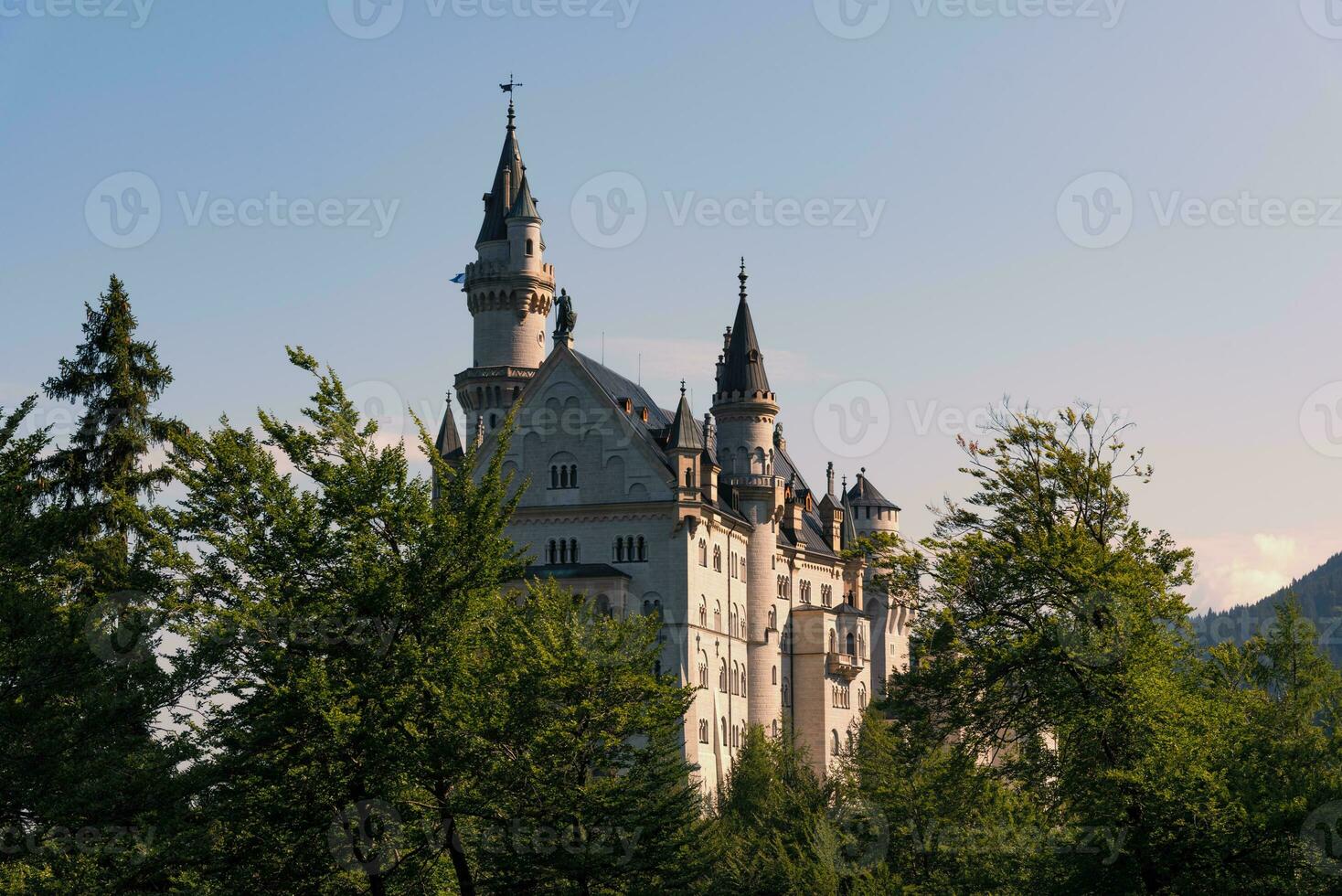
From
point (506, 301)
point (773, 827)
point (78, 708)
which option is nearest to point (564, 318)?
point (506, 301)

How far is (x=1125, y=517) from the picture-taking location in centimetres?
3906

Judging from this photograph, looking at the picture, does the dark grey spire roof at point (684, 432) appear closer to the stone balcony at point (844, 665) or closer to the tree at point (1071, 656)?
the stone balcony at point (844, 665)

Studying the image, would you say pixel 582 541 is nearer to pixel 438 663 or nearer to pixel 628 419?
pixel 628 419

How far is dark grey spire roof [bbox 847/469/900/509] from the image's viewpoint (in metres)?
143

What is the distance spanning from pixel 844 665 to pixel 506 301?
34.9 meters

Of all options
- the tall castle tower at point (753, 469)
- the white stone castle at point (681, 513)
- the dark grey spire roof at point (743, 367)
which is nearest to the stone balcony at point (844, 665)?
the white stone castle at point (681, 513)

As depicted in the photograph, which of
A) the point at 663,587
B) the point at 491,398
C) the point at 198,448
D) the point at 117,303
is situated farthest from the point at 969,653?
the point at 491,398

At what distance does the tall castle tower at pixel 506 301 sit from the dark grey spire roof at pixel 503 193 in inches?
2.3

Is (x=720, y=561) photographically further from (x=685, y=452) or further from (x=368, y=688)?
(x=368, y=688)

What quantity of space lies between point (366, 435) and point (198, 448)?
3578mm

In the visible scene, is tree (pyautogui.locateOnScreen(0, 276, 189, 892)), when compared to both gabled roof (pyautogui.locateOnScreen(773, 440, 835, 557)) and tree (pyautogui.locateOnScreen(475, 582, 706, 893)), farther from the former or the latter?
gabled roof (pyautogui.locateOnScreen(773, 440, 835, 557))

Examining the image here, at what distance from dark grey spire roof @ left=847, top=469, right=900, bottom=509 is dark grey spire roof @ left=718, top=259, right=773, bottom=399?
3151 centimetres

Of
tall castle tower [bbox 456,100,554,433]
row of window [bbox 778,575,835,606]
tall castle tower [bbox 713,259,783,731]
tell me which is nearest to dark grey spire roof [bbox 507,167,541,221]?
tall castle tower [bbox 456,100,554,433]

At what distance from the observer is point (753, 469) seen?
11344 centimetres
